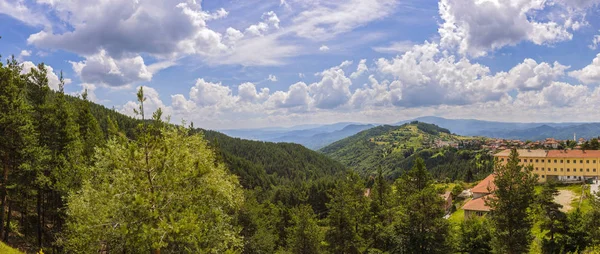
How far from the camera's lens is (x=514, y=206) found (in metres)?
27.6

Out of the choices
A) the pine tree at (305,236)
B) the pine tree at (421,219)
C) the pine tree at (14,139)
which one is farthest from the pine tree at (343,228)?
the pine tree at (14,139)

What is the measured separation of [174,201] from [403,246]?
2501 cm

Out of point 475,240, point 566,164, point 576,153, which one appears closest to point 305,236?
point 475,240

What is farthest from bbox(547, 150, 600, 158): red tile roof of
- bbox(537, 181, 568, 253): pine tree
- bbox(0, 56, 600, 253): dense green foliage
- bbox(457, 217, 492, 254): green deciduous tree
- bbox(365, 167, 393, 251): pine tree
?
bbox(365, 167, 393, 251): pine tree

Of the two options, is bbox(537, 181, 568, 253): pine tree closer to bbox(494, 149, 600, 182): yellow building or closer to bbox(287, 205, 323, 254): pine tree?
bbox(287, 205, 323, 254): pine tree

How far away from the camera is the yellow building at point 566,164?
93.8 meters

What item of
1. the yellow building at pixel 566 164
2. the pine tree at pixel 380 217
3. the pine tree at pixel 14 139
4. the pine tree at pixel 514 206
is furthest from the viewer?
the yellow building at pixel 566 164

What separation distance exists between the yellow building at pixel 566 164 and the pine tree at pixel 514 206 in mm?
80493

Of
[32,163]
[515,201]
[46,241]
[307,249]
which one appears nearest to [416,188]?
[515,201]

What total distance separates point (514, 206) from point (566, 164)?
295 ft

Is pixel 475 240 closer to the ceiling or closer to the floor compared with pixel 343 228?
closer to the floor

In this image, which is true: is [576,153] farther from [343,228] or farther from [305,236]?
[305,236]

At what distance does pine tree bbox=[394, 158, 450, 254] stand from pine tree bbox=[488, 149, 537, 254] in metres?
4.62

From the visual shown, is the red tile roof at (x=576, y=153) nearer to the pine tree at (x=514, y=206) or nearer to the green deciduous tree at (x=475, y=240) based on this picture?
the green deciduous tree at (x=475, y=240)
